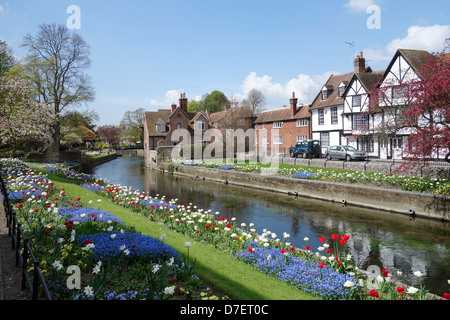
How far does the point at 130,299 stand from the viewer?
212 inches

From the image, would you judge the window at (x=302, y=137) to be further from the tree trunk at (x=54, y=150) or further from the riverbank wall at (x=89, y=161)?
the tree trunk at (x=54, y=150)

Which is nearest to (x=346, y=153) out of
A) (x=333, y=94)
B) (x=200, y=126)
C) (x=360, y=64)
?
(x=333, y=94)

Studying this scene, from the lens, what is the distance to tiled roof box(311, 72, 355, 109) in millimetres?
40206

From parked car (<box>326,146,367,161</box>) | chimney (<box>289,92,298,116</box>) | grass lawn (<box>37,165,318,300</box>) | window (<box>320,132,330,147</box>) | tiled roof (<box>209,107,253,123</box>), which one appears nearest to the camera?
grass lawn (<box>37,165,318,300</box>)

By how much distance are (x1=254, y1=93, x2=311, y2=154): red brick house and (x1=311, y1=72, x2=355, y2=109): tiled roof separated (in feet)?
8.56

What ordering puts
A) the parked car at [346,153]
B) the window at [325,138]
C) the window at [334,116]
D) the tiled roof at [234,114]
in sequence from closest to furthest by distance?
the parked car at [346,153]
the window at [334,116]
the window at [325,138]
the tiled roof at [234,114]

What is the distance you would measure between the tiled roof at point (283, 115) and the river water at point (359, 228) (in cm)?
2462

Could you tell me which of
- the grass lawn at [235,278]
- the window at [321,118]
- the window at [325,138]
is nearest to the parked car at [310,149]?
the window at [325,138]

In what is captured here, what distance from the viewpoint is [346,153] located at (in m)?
32.0

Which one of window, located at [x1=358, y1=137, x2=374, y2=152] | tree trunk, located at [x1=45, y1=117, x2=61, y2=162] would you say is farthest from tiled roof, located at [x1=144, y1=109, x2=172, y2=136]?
window, located at [x1=358, y1=137, x2=374, y2=152]

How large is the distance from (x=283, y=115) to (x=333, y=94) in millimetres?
9824

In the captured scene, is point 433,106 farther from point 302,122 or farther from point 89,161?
point 89,161

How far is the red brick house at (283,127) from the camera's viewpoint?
4625 cm

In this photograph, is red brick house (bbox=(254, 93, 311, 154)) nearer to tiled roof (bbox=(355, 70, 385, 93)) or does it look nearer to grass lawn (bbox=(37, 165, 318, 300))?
tiled roof (bbox=(355, 70, 385, 93))
